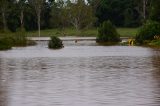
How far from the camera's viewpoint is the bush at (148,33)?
54.5 m

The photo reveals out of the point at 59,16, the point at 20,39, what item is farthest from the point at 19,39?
the point at 59,16

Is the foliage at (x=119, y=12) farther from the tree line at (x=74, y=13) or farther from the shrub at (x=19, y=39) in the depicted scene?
the shrub at (x=19, y=39)

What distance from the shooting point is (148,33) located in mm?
55125

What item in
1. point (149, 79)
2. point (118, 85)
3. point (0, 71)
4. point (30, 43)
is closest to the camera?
point (118, 85)

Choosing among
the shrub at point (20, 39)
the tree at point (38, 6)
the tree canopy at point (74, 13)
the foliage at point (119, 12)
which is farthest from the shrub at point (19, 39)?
the foliage at point (119, 12)

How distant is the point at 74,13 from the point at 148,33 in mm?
42454

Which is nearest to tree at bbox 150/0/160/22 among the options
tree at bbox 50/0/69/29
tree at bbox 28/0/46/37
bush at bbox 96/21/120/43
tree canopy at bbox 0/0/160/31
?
bush at bbox 96/21/120/43

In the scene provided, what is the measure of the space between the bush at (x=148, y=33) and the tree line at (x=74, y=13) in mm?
37341

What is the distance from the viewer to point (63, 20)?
9994 cm

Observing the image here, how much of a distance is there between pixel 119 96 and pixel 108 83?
2.97m

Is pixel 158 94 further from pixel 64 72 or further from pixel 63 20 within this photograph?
pixel 63 20

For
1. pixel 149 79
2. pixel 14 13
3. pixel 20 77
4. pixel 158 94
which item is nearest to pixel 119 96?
pixel 158 94

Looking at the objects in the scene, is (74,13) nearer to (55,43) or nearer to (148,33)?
(148,33)

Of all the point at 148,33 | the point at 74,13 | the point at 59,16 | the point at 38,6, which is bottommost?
the point at 148,33
